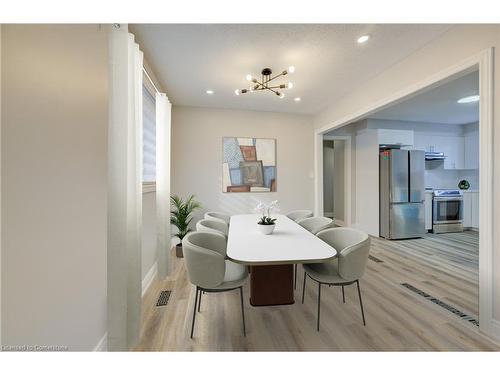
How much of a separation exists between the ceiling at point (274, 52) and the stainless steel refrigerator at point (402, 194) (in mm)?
1960

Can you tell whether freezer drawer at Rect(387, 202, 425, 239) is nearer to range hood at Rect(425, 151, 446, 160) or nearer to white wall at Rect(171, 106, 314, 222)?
range hood at Rect(425, 151, 446, 160)

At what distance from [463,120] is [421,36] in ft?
14.3

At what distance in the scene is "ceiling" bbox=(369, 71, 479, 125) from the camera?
9.86ft

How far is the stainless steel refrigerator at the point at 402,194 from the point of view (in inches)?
158

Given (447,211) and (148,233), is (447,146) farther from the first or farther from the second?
(148,233)

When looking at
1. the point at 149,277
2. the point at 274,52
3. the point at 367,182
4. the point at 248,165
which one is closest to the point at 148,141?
the point at 149,277

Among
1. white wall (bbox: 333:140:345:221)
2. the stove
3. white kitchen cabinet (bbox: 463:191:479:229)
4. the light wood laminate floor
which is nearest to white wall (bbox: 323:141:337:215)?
white wall (bbox: 333:140:345:221)

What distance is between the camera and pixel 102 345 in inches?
55.9

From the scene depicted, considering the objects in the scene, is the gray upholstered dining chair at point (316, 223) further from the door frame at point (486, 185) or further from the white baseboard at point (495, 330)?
the white baseboard at point (495, 330)

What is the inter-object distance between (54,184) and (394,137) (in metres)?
5.32

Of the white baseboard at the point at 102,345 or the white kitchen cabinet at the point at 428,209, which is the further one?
the white kitchen cabinet at the point at 428,209

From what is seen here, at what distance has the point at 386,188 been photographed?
411 cm

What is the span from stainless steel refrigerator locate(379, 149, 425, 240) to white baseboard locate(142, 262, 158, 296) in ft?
14.1

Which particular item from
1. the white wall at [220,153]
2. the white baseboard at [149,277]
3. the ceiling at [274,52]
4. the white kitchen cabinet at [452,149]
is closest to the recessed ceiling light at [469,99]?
the white kitchen cabinet at [452,149]
